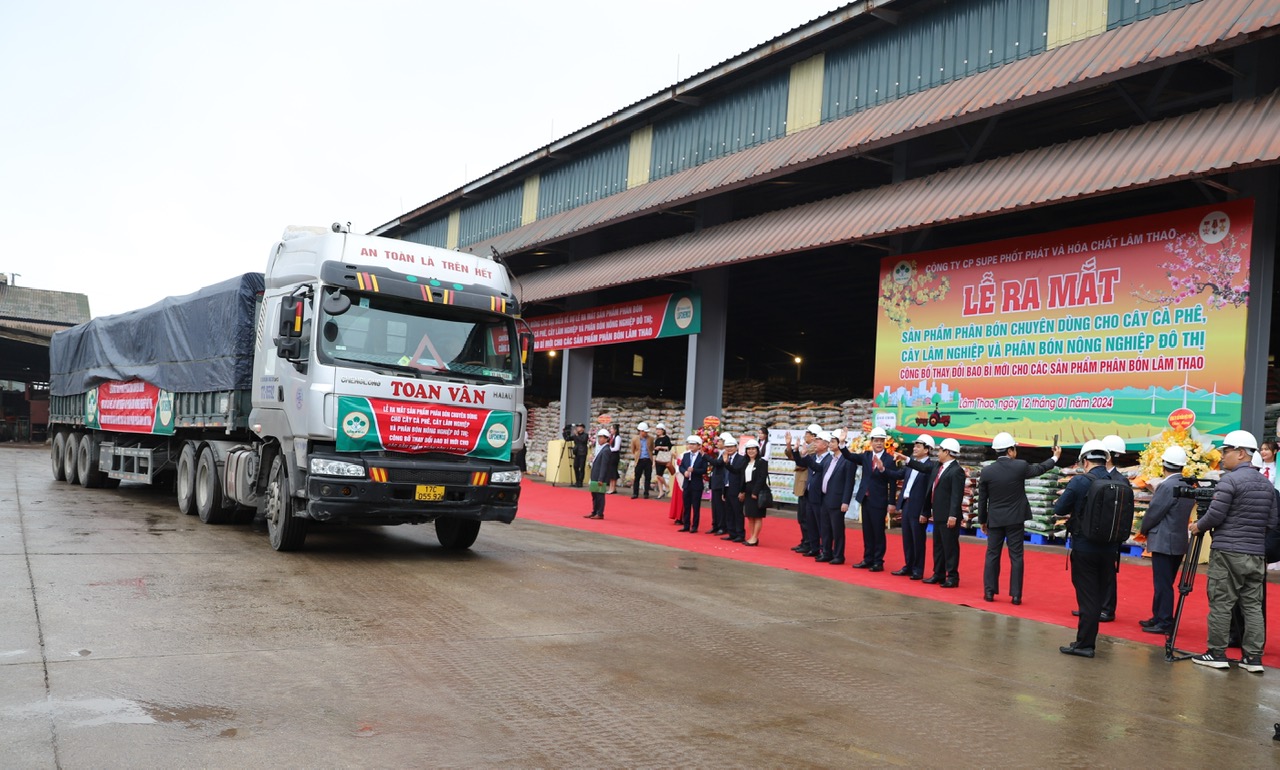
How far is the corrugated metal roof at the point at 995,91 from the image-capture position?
12.1 m

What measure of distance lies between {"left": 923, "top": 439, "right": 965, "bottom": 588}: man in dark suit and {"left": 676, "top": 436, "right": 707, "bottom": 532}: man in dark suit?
538 centimetres

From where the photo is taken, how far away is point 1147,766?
5148 mm

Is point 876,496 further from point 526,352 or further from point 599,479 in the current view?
point 599,479

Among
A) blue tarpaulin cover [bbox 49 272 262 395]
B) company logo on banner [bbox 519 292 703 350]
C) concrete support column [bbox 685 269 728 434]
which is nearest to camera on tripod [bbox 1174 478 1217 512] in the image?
blue tarpaulin cover [bbox 49 272 262 395]

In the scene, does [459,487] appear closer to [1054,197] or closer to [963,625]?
[963,625]

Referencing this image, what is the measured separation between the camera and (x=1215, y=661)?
803 cm

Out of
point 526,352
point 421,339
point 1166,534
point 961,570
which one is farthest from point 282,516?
point 1166,534

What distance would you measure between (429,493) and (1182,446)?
9642 millimetres

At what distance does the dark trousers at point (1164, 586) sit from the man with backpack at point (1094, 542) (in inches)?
51.5

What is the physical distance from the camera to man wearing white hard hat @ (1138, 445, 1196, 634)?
374 inches

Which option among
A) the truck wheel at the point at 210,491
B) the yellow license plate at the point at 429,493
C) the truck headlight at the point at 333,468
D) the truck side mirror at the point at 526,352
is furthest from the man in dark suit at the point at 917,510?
Answer: the truck wheel at the point at 210,491

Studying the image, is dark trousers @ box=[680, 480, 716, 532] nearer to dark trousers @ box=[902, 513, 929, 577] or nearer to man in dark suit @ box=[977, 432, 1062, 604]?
dark trousers @ box=[902, 513, 929, 577]

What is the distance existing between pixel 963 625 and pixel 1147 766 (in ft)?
13.8

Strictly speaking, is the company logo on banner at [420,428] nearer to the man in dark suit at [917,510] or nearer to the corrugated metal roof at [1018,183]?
the man in dark suit at [917,510]
